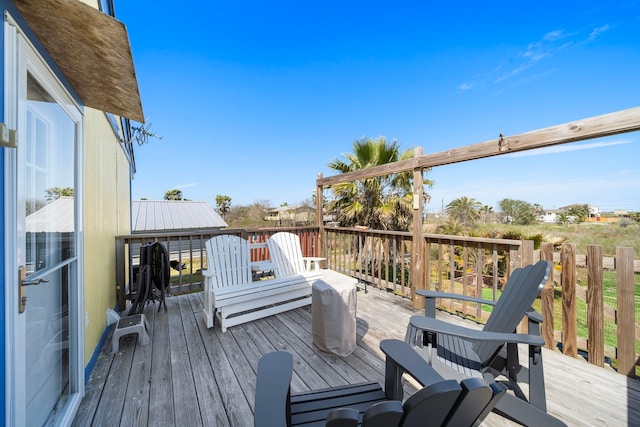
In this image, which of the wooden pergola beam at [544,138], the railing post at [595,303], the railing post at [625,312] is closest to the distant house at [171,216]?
the wooden pergola beam at [544,138]

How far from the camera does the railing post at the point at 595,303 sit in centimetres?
212

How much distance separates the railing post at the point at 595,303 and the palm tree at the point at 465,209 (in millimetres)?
9540

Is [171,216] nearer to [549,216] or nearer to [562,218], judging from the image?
[549,216]

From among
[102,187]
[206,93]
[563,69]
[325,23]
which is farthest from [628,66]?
[206,93]

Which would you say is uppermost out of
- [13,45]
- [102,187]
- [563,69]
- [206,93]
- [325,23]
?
[325,23]

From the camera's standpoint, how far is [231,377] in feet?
6.68

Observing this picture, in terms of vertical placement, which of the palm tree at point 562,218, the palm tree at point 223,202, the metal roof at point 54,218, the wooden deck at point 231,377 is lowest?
the wooden deck at point 231,377

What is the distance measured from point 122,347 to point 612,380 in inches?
169

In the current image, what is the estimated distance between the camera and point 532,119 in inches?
377

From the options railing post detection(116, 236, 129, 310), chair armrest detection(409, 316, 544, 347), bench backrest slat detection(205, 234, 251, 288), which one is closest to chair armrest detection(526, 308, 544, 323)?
chair armrest detection(409, 316, 544, 347)

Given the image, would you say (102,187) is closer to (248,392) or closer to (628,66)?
(248,392)

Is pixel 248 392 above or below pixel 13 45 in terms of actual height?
below

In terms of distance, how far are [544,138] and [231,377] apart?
3.45 m

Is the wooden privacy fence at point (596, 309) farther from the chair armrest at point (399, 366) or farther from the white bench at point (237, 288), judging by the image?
the white bench at point (237, 288)
